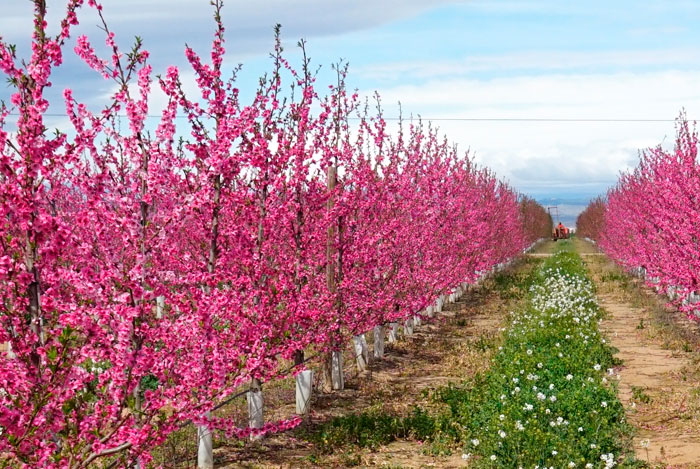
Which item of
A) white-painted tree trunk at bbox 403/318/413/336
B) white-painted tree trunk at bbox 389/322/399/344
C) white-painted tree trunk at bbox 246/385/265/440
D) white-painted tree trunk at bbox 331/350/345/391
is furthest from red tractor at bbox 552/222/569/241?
white-painted tree trunk at bbox 246/385/265/440

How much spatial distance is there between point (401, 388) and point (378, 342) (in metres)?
2.22

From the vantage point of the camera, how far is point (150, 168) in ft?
18.7

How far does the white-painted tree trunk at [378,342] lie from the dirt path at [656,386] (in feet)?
15.5

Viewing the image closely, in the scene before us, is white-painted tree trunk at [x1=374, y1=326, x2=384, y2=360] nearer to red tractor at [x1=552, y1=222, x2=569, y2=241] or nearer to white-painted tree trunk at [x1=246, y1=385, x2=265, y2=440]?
white-painted tree trunk at [x1=246, y1=385, x2=265, y2=440]

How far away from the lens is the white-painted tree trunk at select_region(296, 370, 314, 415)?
10367mm

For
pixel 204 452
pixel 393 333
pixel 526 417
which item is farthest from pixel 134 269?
pixel 393 333

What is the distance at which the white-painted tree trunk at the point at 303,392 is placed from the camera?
10367 millimetres

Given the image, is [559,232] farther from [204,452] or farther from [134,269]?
[134,269]

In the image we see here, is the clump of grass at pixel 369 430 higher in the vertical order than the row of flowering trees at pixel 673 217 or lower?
lower

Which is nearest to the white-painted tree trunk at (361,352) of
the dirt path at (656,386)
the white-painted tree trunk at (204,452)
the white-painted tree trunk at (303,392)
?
the white-painted tree trunk at (303,392)

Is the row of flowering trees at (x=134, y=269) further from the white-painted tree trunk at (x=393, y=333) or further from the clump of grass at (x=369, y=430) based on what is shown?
the white-painted tree trunk at (x=393, y=333)

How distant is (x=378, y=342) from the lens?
14.6 metres

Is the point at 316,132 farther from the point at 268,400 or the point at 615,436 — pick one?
the point at 615,436

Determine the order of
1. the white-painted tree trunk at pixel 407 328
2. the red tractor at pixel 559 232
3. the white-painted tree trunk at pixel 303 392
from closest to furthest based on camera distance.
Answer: the white-painted tree trunk at pixel 303 392
the white-painted tree trunk at pixel 407 328
the red tractor at pixel 559 232
